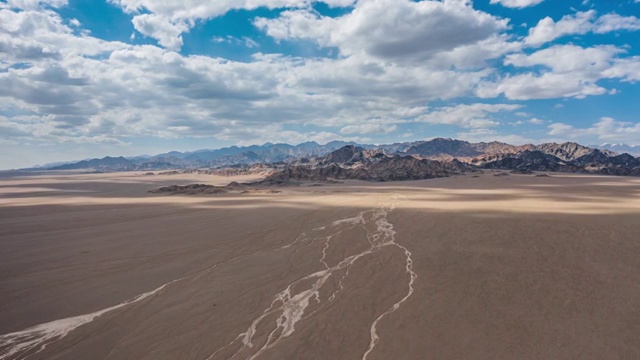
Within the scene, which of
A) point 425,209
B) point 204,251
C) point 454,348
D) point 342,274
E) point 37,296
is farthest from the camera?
point 425,209

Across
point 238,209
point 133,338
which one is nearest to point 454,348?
point 133,338

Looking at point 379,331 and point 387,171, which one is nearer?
point 379,331

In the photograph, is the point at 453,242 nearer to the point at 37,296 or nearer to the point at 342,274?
the point at 342,274

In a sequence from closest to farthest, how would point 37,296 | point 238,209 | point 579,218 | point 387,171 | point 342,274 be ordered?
1. point 37,296
2. point 342,274
3. point 579,218
4. point 238,209
5. point 387,171

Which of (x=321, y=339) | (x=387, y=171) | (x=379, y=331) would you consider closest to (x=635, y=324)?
(x=379, y=331)

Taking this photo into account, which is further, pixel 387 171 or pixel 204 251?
pixel 387 171

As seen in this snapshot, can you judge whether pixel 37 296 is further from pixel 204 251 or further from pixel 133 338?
pixel 204 251
